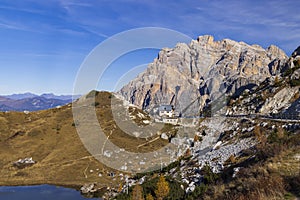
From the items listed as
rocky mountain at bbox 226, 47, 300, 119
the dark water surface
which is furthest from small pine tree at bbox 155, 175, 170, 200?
the dark water surface

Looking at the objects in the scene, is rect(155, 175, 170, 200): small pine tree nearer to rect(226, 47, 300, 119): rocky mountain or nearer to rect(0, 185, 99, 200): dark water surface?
rect(226, 47, 300, 119): rocky mountain

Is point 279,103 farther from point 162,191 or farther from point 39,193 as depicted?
point 39,193

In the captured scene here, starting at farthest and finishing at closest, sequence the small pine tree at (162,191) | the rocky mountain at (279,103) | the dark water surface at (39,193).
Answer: the dark water surface at (39,193) < the rocky mountain at (279,103) < the small pine tree at (162,191)

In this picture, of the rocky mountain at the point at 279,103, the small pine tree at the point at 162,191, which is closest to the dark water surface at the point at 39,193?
the small pine tree at the point at 162,191

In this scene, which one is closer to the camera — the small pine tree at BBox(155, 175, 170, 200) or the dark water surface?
the small pine tree at BBox(155, 175, 170, 200)

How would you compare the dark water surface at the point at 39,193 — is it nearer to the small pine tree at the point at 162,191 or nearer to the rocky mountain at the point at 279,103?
the small pine tree at the point at 162,191

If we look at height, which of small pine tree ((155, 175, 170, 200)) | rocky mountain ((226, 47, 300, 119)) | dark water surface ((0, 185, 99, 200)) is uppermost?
rocky mountain ((226, 47, 300, 119))

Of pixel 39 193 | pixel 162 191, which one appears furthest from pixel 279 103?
pixel 39 193

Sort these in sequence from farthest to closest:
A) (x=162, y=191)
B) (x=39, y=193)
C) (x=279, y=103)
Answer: (x=279, y=103) → (x=39, y=193) → (x=162, y=191)
